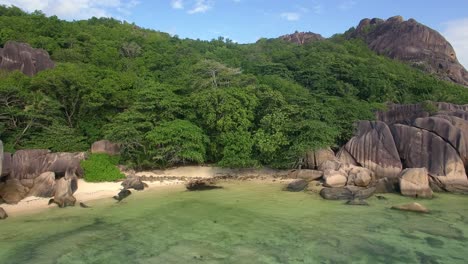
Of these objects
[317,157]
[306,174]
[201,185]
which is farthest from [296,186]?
[201,185]

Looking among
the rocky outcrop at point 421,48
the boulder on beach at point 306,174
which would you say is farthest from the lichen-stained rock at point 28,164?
the rocky outcrop at point 421,48

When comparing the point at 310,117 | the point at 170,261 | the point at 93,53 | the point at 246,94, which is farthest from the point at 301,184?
the point at 93,53

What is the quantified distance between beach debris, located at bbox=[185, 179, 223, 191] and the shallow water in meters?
2.28

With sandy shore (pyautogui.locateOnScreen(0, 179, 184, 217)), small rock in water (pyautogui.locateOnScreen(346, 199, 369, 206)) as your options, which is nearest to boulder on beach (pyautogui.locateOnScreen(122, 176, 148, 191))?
sandy shore (pyautogui.locateOnScreen(0, 179, 184, 217))

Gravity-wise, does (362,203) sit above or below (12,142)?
below

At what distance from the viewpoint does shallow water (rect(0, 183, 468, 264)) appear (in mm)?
9344

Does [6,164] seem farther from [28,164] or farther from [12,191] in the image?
[12,191]

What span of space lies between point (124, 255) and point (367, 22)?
5852 centimetres

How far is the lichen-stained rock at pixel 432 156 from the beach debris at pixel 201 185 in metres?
11.4

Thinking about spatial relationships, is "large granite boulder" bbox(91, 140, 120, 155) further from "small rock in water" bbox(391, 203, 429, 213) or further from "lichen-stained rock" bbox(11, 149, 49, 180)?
"small rock in water" bbox(391, 203, 429, 213)

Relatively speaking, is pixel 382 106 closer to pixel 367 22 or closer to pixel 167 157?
pixel 167 157

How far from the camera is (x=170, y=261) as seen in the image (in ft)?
29.6

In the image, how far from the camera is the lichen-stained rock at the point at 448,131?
61.1 feet

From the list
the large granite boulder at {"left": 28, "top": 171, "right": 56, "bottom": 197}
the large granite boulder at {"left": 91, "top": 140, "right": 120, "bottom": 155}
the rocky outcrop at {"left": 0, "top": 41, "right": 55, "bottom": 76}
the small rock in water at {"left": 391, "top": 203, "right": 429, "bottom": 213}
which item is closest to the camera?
the small rock in water at {"left": 391, "top": 203, "right": 429, "bottom": 213}
